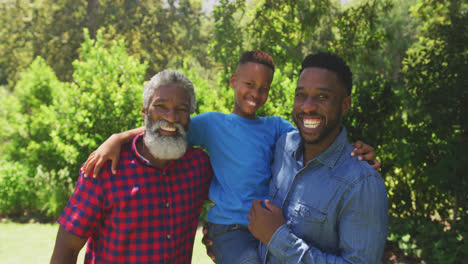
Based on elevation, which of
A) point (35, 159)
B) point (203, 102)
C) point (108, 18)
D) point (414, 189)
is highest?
point (108, 18)

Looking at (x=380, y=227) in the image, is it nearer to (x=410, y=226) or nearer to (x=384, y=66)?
(x=410, y=226)

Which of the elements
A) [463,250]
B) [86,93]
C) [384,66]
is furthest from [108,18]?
[463,250]

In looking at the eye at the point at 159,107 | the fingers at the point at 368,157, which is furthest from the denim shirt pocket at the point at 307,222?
the eye at the point at 159,107

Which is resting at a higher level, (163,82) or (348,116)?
(163,82)

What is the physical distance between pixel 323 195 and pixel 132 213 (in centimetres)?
120

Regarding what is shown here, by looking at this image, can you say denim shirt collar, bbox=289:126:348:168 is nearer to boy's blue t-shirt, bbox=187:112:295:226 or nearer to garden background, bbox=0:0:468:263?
boy's blue t-shirt, bbox=187:112:295:226

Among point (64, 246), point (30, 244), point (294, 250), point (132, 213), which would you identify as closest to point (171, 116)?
point (132, 213)

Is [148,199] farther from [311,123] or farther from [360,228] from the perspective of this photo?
[360,228]

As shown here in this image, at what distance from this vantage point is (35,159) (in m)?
8.64

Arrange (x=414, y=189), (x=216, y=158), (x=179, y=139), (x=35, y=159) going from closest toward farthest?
(x=179, y=139), (x=216, y=158), (x=414, y=189), (x=35, y=159)

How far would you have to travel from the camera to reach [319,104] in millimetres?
2008

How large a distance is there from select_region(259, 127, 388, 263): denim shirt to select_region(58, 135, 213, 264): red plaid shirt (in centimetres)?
63

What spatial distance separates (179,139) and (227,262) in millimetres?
939

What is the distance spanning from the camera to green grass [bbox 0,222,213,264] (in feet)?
19.6
